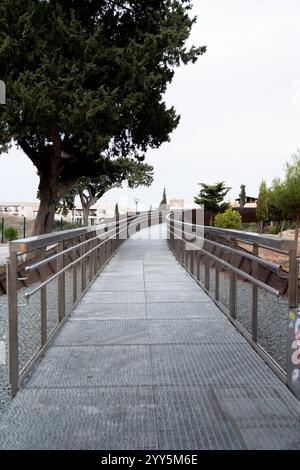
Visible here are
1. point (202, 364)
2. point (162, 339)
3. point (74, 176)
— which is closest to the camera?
point (202, 364)

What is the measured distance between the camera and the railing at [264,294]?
371cm

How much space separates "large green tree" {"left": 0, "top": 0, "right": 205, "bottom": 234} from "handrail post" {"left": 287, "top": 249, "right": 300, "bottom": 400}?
12644 millimetres

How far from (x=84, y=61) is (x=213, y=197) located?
42.9 metres

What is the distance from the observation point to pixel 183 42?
1880 cm

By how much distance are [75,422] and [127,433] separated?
0.35m

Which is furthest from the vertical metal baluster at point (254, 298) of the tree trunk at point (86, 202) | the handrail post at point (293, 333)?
the tree trunk at point (86, 202)

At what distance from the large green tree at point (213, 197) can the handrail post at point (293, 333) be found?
5357 centimetres

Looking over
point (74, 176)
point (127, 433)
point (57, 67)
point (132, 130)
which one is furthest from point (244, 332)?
point (74, 176)

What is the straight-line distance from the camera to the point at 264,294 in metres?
4.50

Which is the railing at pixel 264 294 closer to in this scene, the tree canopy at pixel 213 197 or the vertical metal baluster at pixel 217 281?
the vertical metal baluster at pixel 217 281

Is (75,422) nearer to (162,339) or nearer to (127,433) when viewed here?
(127,433)

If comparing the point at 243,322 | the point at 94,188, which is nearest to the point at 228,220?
the point at 94,188

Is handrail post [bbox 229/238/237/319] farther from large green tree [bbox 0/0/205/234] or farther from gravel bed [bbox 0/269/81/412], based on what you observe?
large green tree [bbox 0/0/205/234]

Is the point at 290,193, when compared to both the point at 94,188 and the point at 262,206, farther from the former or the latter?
the point at 94,188
